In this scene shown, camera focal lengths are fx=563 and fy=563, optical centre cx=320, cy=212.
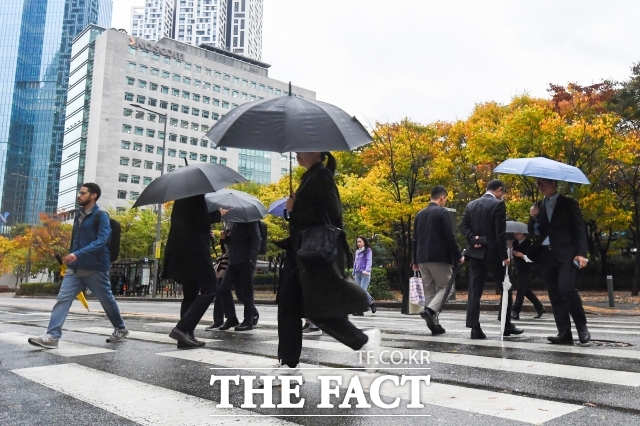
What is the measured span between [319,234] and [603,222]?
24374 millimetres

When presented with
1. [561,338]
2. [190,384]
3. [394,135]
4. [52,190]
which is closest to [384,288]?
[394,135]

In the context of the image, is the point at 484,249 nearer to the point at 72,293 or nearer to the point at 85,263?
the point at 85,263

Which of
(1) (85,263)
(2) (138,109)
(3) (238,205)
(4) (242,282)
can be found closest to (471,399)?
(1) (85,263)

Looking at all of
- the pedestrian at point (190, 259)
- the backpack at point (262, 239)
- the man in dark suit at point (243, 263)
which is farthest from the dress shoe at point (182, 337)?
the backpack at point (262, 239)

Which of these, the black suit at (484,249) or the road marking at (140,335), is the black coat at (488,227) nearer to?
the black suit at (484,249)

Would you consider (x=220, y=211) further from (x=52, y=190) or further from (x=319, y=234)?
(x=52, y=190)

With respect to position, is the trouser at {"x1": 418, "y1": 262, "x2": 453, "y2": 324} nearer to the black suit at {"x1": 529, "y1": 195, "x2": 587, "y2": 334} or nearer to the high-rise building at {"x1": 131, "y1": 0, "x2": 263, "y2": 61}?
the black suit at {"x1": 529, "y1": 195, "x2": 587, "y2": 334}

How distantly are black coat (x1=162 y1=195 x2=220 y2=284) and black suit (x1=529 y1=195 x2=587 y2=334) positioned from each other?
370 cm

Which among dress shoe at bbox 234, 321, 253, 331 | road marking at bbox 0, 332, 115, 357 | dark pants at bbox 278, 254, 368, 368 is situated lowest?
road marking at bbox 0, 332, 115, 357

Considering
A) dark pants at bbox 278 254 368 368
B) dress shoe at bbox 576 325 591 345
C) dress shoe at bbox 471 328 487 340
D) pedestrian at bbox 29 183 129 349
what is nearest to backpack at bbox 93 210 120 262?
pedestrian at bbox 29 183 129 349

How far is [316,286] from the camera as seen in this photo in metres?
3.71

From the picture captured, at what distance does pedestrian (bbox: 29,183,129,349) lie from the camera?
20.3ft

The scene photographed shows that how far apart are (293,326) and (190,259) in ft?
7.82

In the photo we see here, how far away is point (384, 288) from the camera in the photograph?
20500 mm
